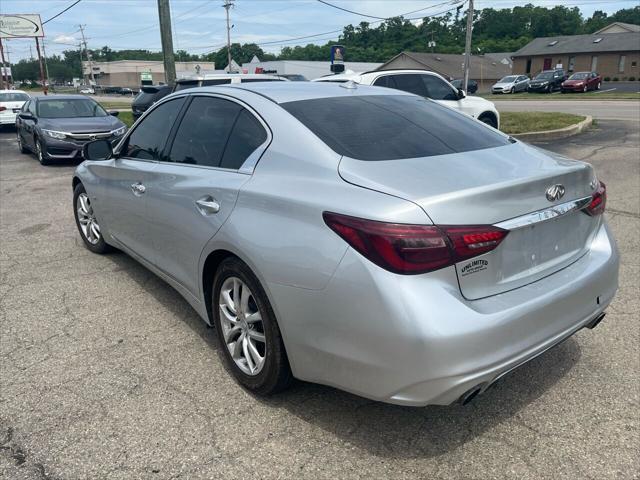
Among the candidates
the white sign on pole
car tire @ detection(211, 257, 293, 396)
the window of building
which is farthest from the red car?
car tire @ detection(211, 257, 293, 396)

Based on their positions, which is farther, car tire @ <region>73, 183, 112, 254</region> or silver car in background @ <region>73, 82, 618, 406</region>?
car tire @ <region>73, 183, 112, 254</region>

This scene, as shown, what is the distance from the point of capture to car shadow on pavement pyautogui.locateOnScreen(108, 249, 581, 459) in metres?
2.61

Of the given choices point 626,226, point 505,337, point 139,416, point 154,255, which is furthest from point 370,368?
point 626,226

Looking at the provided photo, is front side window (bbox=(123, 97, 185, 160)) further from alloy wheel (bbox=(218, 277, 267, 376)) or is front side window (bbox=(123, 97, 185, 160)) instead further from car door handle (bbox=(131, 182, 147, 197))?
alloy wheel (bbox=(218, 277, 267, 376))

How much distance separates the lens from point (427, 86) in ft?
35.5

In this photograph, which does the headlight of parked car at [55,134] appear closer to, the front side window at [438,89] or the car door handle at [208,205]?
the front side window at [438,89]

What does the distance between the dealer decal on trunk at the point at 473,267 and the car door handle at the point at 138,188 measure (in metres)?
2.47

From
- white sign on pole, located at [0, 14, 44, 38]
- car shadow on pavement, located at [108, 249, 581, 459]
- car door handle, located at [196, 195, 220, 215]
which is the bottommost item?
car shadow on pavement, located at [108, 249, 581, 459]

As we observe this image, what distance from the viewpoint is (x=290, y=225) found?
2.50 m

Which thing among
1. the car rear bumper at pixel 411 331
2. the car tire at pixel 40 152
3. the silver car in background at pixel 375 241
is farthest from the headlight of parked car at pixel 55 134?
the car rear bumper at pixel 411 331

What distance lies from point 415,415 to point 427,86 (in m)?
9.09

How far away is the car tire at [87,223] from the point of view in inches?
208

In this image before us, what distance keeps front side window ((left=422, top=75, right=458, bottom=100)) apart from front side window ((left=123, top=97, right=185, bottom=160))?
7.68 m

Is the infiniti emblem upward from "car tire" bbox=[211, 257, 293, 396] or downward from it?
upward
